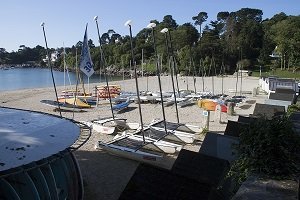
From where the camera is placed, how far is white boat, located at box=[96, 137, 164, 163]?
13.6 m

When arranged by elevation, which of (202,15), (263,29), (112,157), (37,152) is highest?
(202,15)

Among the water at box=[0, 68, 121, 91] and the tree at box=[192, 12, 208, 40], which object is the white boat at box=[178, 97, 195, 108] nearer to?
the water at box=[0, 68, 121, 91]

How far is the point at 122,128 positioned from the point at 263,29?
8752 cm

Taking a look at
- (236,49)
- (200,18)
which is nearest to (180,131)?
(236,49)

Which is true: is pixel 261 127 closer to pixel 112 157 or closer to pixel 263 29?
pixel 112 157

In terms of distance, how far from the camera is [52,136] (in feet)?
25.9

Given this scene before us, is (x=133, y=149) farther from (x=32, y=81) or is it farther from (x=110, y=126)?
(x=32, y=81)

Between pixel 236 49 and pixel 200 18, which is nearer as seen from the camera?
pixel 236 49

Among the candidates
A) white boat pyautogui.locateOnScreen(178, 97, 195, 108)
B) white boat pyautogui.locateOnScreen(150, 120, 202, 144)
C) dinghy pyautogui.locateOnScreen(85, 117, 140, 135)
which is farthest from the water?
white boat pyautogui.locateOnScreen(150, 120, 202, 144)

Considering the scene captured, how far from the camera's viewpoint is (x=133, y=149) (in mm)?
14281

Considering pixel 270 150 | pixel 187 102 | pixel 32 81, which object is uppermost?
pixel 270 150

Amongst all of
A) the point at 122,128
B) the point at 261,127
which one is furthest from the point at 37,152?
the point at 122,128

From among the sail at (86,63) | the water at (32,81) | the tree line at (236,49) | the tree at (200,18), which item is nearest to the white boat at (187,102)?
the sail at (86,63)

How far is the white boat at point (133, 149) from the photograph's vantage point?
13609 mm
